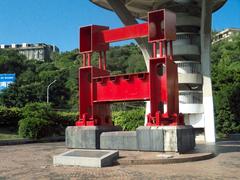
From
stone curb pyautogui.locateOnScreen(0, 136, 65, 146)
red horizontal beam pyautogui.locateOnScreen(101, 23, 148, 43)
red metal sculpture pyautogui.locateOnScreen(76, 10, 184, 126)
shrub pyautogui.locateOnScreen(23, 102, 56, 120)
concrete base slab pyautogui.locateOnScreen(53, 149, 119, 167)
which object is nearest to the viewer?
concrete base slab pyautogui.locateOnScreen(53, 149, 119, 167)

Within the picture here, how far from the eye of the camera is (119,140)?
16.4 metres

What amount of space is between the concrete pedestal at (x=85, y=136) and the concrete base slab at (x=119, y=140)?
0.30 m

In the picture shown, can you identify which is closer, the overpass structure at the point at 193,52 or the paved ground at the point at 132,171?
the paved ground at the point at 132,171

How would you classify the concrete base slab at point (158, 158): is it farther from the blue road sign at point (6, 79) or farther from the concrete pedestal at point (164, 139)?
the blue road sign at point (6, 79)

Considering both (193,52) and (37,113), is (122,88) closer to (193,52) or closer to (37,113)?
(193,52)

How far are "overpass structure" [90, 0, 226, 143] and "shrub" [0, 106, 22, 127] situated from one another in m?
11.0

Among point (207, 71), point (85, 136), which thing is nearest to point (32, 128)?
point (85, 136)

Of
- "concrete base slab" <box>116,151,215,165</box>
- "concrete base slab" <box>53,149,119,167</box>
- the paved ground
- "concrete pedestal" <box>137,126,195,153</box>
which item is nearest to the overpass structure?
"concrete pedestal" <box>137,126,195,153</box>

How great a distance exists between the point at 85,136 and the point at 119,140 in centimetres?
174

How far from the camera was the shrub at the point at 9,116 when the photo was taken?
3108 cm

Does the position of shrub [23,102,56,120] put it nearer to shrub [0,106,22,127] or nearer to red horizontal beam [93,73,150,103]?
shrub [0,106,22,127]

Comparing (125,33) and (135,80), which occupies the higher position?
(125,33)

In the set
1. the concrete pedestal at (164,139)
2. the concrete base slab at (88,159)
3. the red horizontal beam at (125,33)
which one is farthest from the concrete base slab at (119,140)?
the red horizontal beam at (125,33)

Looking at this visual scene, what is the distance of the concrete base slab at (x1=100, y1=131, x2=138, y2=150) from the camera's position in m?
15.9
